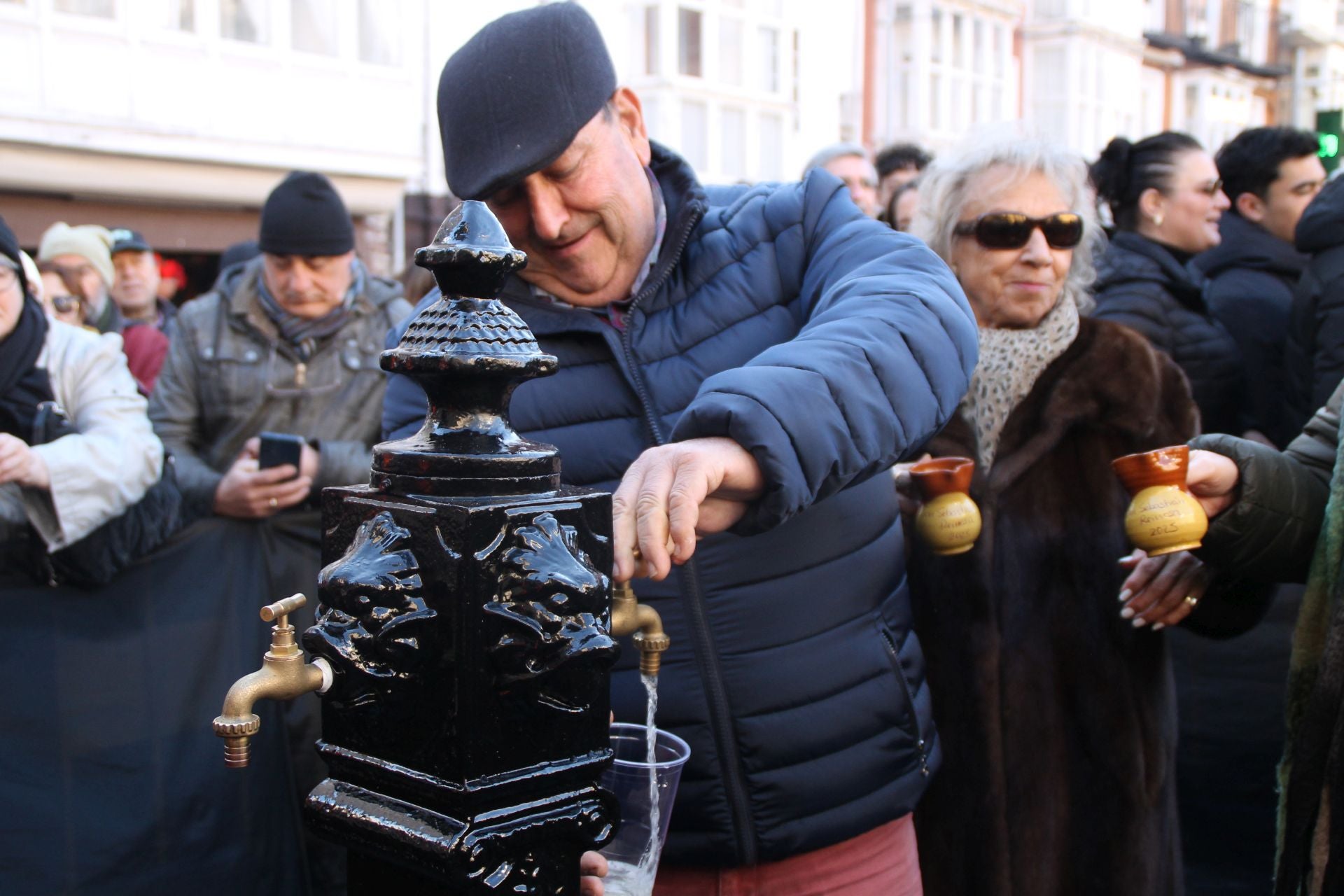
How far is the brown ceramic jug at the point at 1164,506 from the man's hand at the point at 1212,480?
0.29 ft

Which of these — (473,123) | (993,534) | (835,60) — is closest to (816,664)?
(473,123)

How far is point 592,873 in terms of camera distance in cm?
139

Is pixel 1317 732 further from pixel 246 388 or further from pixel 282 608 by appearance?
pixel 246 388

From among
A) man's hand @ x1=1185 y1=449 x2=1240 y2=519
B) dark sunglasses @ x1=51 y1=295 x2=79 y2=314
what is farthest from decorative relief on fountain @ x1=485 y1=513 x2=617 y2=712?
dark sunglasses @ x1=51 y1=295 x2=79 y2=314

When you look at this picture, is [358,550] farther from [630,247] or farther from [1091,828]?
[1091,828]

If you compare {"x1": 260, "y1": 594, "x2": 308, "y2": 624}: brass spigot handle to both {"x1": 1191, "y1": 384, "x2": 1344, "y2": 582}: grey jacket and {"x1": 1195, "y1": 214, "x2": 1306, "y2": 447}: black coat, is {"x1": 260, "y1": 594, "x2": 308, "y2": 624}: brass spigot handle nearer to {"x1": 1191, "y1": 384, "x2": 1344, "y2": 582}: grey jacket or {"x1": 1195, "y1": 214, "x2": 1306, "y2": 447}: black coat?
{"x1": 1191, "y1": 384, "x2": 1344, "y2": 582}: grey jacket

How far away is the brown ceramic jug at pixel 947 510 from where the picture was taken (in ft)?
8.64

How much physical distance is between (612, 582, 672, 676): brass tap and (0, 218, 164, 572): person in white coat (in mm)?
2286

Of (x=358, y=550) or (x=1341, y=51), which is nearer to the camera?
(x=358, y=550)

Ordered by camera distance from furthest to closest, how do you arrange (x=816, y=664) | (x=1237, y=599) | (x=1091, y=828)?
1. (x=1091, y=828)
2. (x=1237, y=599)
3. (x=816, y=664)

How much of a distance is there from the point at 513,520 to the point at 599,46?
101 cm

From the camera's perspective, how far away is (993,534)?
2967 mm

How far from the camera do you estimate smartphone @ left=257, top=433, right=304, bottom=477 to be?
12.2 feet

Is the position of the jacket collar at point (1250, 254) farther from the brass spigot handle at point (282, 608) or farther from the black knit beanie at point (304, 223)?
the brass spigot handle at point (282, 608)
